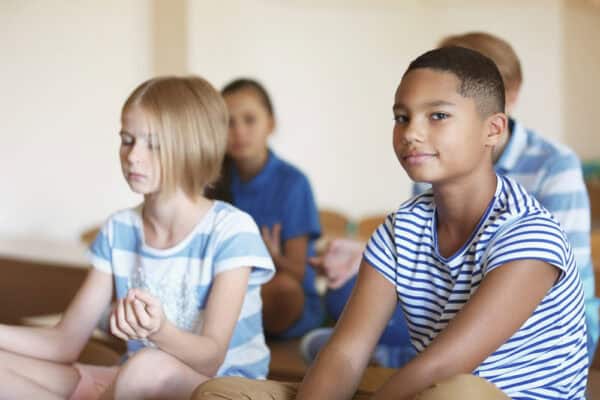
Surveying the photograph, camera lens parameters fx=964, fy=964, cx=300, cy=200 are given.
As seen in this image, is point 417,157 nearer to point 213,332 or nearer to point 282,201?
point 213,332

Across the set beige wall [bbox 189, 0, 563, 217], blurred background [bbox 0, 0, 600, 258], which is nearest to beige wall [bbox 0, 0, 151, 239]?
blurred background [bbox 0, 0, 600, 258]

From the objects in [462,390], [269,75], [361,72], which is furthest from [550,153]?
[361,72]

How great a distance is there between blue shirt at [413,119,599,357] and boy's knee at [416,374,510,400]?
0.83 m

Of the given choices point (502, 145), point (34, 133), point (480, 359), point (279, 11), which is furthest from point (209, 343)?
point (279, 11)

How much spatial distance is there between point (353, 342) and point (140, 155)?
56cm

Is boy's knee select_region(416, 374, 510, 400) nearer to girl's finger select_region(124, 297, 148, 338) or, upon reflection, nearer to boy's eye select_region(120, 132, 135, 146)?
girl's finger select_region(124, 297, 148, 338)

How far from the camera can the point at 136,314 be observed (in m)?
1.39

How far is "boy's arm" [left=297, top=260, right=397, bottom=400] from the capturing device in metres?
1.38

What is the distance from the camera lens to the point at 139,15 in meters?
4.01

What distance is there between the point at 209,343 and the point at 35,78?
2542 millimetres

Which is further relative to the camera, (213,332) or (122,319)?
(213,332)

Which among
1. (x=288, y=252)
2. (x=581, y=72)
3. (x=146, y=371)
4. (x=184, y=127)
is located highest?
(x=184, y=127)

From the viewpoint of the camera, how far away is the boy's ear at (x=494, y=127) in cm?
139

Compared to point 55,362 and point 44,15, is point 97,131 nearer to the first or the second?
point 44,15
